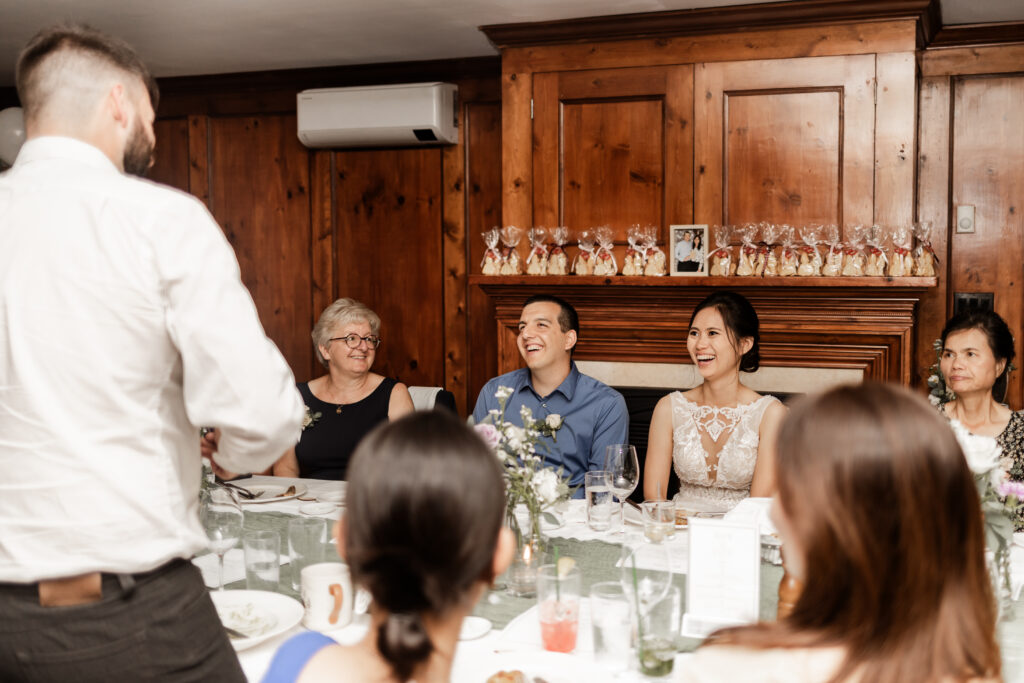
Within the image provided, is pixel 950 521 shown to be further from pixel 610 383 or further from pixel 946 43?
pixel 946 43

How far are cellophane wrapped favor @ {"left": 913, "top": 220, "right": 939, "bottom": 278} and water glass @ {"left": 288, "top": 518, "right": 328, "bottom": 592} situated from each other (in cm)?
260

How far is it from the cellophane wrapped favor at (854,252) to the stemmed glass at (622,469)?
5.67 feet

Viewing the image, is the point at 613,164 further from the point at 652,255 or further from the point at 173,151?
the point at 173,151

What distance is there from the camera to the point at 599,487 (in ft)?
7.13

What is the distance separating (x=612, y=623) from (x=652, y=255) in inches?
98.1

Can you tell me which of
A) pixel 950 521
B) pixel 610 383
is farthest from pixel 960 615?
pixel 610 383

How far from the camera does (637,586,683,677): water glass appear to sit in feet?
4.51

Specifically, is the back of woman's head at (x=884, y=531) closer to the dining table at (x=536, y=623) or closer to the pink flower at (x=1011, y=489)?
the dining table at (x=536, y=623)

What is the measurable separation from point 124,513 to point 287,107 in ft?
12.7

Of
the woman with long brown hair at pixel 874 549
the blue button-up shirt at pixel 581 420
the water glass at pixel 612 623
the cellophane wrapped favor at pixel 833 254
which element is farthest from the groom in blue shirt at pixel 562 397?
the woman with long brown hair at pixel 874 549

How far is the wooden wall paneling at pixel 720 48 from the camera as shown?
3.46m

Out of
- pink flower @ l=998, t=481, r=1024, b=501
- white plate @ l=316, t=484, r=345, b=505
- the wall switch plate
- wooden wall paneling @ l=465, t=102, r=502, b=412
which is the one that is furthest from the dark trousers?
the wall switch plate

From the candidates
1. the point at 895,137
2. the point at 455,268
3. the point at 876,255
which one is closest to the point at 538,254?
the point at 455,268

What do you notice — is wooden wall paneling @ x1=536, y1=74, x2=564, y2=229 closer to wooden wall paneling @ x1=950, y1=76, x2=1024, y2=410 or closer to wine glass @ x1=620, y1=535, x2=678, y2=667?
wooden wall paneling @ x1=950, y1=76, x2=1024, y2=410
